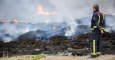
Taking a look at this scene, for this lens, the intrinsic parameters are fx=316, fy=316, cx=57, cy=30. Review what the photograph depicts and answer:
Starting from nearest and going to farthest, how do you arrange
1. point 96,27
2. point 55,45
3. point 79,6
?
point 96,27
point 55,45
point 79,6

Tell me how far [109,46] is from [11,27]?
6.89m

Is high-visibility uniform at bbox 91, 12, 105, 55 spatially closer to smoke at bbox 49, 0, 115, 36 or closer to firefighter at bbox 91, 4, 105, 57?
firefighter at bbox 91, 4, 105, 57

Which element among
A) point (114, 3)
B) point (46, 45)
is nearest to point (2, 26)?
point (46, 45)

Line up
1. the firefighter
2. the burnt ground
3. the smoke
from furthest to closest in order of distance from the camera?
the smoke < the burnt ground < the firefighter

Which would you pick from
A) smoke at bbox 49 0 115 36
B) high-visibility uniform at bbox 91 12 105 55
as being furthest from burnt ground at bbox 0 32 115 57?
smoke at bbox 49 0 115 36

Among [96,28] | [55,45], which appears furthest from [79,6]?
[96,28]

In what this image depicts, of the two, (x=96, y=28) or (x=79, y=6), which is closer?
(x=96, y=28)

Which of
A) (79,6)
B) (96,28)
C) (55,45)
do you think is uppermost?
(79,6)

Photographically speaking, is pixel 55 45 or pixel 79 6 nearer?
pixel 55 45

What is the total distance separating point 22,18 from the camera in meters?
25.1

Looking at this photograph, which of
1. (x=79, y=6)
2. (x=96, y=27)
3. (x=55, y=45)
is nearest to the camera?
(x=96, y=27)

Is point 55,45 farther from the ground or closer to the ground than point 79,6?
closer to the ground

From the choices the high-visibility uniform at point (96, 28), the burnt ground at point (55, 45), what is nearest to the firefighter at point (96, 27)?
the high-visibility uniform at point (96, 28)

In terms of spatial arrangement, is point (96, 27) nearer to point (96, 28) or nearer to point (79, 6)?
point (96, 28)
